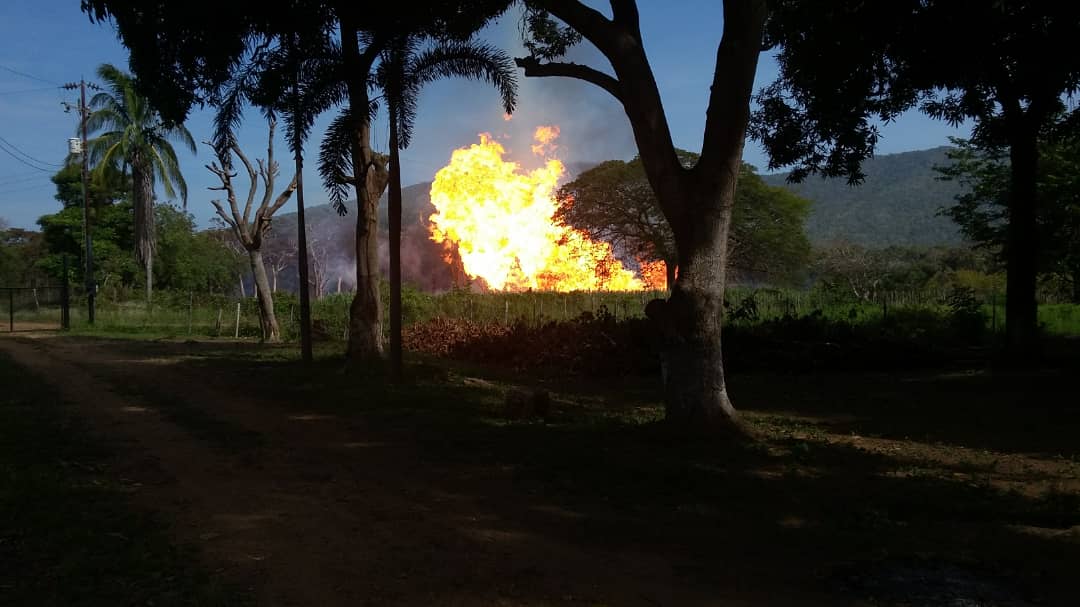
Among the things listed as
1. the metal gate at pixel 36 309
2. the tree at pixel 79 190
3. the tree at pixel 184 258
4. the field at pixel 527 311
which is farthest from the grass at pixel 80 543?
the tree at pixel 184 258

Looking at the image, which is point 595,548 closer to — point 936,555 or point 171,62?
point 936,555

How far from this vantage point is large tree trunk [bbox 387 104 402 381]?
15.1 meters

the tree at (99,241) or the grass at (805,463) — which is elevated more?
the tree at (99,241)

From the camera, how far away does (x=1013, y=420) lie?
1134cm

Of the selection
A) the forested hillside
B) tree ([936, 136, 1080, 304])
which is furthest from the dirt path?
the forested hillside

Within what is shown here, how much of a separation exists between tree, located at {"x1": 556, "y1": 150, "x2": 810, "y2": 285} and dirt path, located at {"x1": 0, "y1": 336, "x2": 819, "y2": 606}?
27.1 m

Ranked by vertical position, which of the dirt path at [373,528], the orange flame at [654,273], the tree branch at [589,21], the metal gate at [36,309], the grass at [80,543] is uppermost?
the tree branch at [589,21]

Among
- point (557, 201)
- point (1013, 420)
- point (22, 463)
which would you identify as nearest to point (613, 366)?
point (1013, 420)

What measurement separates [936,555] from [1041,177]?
75.1 feet

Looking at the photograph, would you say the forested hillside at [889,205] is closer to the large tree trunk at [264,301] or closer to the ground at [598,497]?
the large tree trunk at [264,301]

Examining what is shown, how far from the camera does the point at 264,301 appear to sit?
88.4ft

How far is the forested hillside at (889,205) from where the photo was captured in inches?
4626

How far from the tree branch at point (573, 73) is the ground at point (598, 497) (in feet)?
13.2

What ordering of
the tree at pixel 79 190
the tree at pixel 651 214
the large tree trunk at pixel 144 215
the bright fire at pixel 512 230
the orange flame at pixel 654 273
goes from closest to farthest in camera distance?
the bright fire at pixel 512 230, the tree at pixel 651 214, the orange flame at pixel 654 273, the large tree trunk at pixel 144 215, the tree at pixel 79 190
